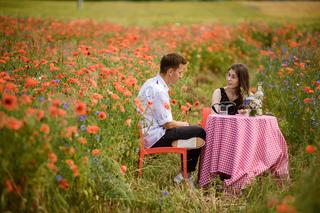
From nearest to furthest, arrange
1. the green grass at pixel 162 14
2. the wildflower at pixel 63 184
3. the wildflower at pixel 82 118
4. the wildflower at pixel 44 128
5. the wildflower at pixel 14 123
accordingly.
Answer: the wildflower at pixel 14 123 < the wildflower at pixel 44 128 < the wildflower at pixel 63 184 < the wildflower at pixel 82 118 < the green grass at pixel 162 14

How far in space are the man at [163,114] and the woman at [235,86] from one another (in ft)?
2.72

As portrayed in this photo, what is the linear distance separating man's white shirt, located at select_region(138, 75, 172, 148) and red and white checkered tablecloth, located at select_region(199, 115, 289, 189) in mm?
588

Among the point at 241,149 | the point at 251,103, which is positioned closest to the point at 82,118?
the point at 241,149

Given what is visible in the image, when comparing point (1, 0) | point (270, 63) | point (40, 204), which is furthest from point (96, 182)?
point (1, 0)

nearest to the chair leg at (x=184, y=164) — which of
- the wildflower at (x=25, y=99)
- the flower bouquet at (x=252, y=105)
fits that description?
the flower bouquet at (x=252, y=105)

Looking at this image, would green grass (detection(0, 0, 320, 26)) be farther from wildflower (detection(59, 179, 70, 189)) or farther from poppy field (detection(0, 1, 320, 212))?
wildflower (detection(59, 179, 70, 189))

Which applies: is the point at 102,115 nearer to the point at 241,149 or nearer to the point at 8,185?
the point at 8,185

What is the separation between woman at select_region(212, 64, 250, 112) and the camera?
5.05 metres

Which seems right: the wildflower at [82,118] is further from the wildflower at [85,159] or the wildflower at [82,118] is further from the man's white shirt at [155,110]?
the man's white shirt at [155,110]

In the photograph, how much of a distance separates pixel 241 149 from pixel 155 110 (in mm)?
1004

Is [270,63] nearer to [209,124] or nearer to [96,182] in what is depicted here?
[209,124]

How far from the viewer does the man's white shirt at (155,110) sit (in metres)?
4.20

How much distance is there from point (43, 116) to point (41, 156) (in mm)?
295

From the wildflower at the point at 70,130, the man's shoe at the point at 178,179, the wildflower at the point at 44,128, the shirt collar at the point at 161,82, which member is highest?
the shirt collar at the point at 161,82
